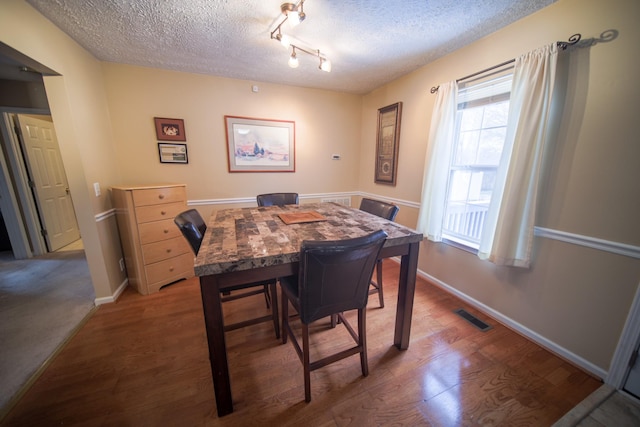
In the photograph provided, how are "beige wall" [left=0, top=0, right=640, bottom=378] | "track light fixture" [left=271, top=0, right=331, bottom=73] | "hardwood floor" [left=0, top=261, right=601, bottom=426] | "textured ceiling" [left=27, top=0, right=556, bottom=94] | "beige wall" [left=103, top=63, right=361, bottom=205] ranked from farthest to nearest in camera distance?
"beige wall" [left=103, top=63, right=361, bottom=205]
"textured ceiling" [left=27, top=0, right=556, bottom=94]
"track light fixture" [left=271, top=0, right=331, bottom=73]
"beige wall" [left=0, top=0, right=640, bottom=378]
"hardwood floor" [left=0, top=261, right=601, bottom=426]

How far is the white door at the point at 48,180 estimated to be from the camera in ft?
9.78

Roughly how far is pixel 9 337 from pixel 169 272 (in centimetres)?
107

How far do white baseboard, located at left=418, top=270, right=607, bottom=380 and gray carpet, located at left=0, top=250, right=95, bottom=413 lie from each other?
3.31 meters

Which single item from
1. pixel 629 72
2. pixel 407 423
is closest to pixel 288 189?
pixel 407 423

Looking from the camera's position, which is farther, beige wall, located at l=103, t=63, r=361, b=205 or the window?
beige wall, located at l=103, t=63, r=361, b=205

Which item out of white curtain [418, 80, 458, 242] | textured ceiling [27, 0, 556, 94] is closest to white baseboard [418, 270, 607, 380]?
white curtain [418, 80, 458, 242]

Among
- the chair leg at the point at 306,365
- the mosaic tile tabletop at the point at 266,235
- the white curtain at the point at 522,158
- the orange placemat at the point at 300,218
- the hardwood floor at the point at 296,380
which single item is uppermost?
the white curtain at the point at 522,158

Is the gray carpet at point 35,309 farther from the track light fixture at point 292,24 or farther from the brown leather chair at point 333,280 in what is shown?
the track light fixture at point 292,24

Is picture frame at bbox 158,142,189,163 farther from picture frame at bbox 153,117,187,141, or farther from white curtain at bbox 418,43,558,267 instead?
white curtain at bbox 418,43,558,267

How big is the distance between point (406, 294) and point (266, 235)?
103 centimetres

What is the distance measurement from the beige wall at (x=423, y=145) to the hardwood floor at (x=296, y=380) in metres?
0.43

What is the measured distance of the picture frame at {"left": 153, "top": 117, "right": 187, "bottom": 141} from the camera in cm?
255

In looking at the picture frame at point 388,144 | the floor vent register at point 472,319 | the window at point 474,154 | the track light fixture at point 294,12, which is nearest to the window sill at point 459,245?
the window at point 474,154

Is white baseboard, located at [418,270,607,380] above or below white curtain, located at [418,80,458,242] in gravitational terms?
below
